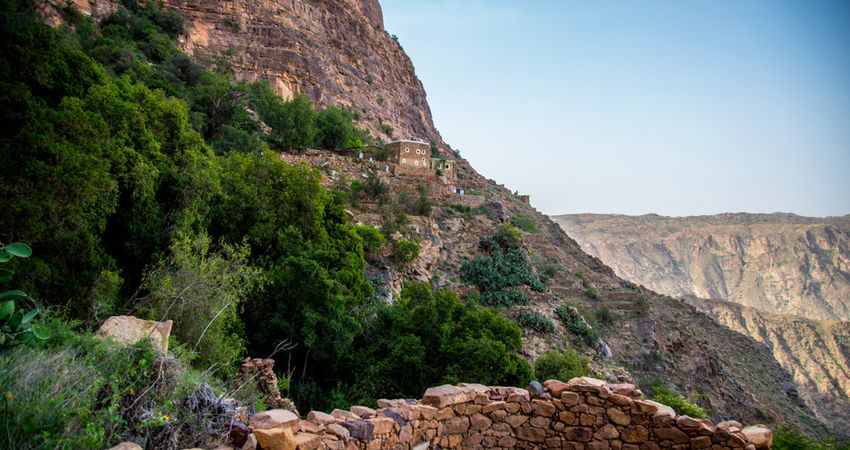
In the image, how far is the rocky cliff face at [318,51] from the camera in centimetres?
4650

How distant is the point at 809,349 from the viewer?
64.7 metres

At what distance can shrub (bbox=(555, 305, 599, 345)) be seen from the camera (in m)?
23.6

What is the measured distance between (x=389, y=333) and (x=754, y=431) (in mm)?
8706

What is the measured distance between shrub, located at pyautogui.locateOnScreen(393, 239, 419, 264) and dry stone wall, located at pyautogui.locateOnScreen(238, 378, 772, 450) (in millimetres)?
14293

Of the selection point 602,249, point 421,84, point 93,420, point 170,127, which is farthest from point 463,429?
point 602,249

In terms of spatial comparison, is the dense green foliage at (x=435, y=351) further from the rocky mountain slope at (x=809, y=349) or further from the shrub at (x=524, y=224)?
the rocky mountain slope at (x=809, y=349)

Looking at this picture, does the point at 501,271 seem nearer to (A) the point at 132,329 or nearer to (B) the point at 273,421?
(A) the point at 132,329

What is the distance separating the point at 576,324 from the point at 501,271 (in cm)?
471

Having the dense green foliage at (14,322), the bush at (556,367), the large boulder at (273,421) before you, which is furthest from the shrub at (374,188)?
the dense green foliage at (14,322)

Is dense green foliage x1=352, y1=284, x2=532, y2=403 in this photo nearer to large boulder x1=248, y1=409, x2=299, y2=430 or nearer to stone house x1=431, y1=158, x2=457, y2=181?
large boulder x1=248, y1=409, x2=299, y2=430

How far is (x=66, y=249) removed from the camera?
988 cm

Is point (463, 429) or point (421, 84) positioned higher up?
point (421, 84)

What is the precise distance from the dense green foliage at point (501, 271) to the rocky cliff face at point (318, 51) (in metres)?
26.0

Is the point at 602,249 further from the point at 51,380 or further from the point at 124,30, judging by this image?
the point at 51,380
